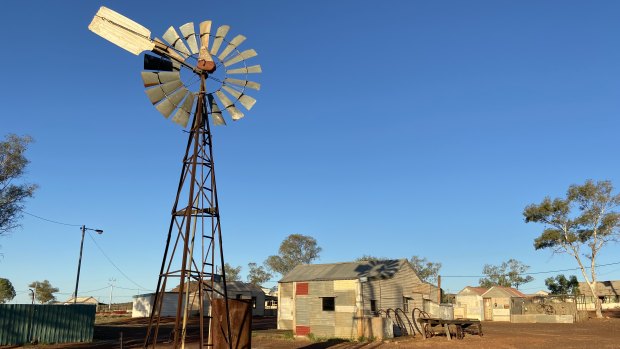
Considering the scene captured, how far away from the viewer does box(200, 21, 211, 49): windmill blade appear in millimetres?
16047

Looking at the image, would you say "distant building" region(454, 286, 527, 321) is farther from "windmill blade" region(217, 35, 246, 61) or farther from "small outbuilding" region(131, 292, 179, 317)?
"windmill blade" region(217, 35, 246, 61)

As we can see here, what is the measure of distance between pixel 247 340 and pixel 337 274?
17347mm

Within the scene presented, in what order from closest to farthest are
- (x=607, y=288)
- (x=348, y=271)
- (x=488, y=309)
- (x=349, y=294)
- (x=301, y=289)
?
(x=349, y=294) < (x=348, y=271) < (x=301, y=289) < (x=488, y=309) < (x=607, y=288)

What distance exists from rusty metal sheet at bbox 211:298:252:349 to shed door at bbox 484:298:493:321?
5091 cm

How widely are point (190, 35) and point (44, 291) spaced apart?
483ft

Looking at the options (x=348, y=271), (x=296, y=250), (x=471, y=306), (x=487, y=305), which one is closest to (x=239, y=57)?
(x=348, y=271)

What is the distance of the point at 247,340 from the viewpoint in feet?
51.9

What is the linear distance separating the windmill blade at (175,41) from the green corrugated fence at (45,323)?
1912 cm

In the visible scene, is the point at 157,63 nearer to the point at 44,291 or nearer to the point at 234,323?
the point at 234,323

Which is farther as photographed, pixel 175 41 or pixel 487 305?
pixel 487 305

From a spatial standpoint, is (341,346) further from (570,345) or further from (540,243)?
(540,243)

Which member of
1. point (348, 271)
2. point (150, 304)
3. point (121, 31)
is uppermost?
point (121, 31)

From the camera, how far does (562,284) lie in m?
92.3

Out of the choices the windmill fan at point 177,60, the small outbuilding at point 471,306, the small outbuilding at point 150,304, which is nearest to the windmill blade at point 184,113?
the windmill fan at point 177,60
